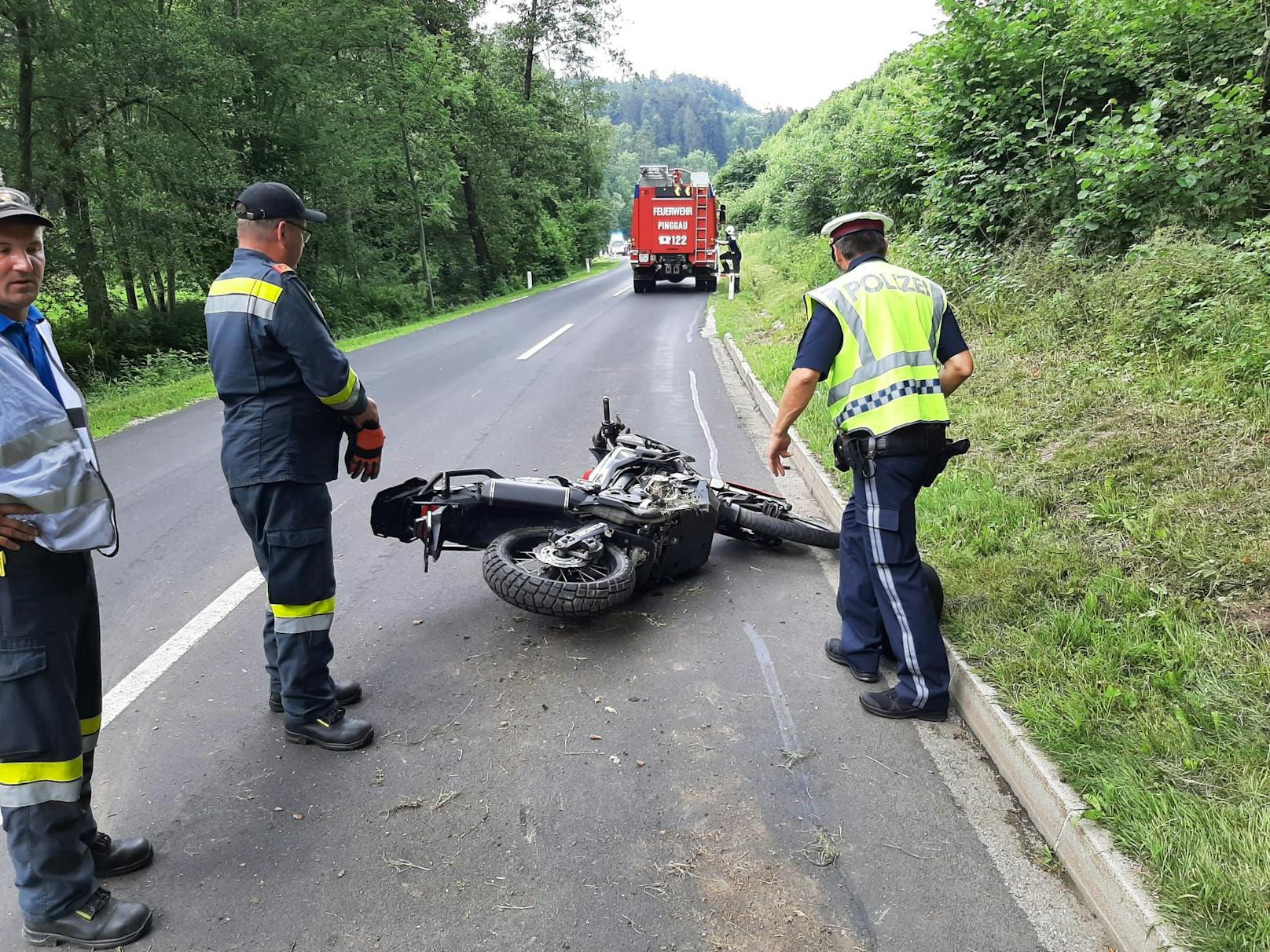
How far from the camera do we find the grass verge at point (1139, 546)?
2.47m

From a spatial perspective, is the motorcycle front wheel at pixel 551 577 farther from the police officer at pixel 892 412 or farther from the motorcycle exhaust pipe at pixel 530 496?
the police officer at pixel 892 412

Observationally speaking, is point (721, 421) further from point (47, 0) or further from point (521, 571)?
point (47, 0)

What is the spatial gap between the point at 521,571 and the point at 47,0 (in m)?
14.5

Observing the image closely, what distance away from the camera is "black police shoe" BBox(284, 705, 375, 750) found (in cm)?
318

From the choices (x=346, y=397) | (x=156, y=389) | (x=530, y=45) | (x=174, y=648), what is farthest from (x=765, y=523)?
(x=530, y=45)

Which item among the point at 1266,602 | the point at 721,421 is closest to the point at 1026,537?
the point at 1266,602

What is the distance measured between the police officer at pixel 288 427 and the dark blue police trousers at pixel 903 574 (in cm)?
214

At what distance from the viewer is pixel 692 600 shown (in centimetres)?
450

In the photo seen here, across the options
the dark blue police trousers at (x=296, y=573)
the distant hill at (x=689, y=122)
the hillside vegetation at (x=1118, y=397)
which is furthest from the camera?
the distant hill at (x=689, y=122)

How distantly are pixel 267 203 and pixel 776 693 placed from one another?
2901 millimetres

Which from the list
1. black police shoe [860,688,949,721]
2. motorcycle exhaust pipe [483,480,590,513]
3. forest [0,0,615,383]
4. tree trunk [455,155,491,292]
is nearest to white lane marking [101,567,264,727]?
motorcycle exhaust pipe [483,480,590,513]

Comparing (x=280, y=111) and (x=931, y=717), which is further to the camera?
(x=280, y=111)

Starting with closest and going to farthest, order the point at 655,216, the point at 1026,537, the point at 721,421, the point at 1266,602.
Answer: the point at 1266,602
the point at 1026,537
the point at 721,421
the point at 655,216

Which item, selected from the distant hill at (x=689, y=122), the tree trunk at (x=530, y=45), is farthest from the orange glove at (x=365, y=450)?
the distant hill at (x=689, y=122)
